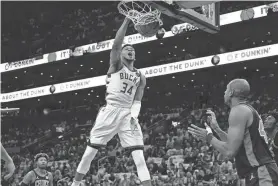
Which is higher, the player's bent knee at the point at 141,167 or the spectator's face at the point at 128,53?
the spectator's face at the point at 128,53

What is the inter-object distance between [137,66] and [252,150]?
85.0 feet

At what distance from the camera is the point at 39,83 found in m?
35.0

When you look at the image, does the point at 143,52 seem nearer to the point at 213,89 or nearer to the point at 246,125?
the point at 213,89

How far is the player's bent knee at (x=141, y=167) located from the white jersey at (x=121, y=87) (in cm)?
72

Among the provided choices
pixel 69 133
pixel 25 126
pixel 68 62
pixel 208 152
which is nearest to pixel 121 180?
pixel 208 152

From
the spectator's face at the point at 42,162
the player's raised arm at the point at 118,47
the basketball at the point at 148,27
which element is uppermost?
the basketball at the point at 148,27

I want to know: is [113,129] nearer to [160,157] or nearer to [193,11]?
[193,11]

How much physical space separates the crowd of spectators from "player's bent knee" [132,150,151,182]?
648cm

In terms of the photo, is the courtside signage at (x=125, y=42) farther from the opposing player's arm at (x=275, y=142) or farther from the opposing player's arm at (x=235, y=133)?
the opposing player's arm at (x=235, y=133)

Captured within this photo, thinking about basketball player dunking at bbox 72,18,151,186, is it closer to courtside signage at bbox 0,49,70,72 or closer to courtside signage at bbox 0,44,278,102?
courtside signage at bbox 0,44,278,102

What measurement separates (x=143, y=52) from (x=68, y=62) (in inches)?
203

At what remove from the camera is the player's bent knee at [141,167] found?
651cm

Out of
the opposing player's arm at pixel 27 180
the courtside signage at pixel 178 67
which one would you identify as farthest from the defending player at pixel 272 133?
the courtside signage at pixel 178 67

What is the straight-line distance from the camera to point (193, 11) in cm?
685
